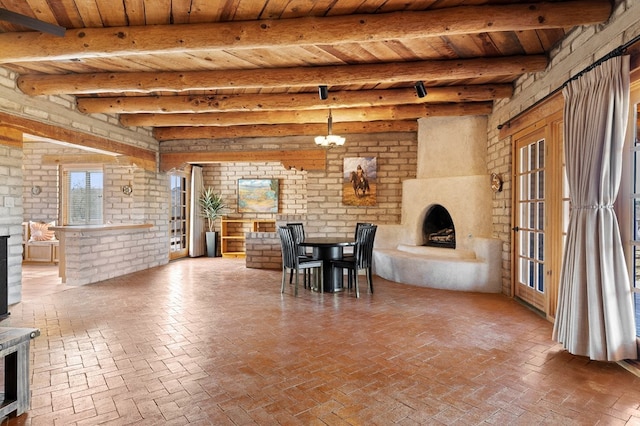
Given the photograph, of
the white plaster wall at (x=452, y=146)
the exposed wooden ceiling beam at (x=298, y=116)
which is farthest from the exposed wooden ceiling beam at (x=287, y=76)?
the white plaster wall at (x=452, y=146)

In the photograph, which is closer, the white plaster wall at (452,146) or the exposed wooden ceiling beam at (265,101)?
the exposed wooden ceiling beam at (265,101)

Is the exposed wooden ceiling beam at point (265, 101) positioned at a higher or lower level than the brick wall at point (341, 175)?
higher

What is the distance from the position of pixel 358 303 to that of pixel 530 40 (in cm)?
350

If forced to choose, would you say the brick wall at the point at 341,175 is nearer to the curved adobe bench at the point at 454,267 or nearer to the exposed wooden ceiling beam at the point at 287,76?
the curved adobe bench at the point at 454,267

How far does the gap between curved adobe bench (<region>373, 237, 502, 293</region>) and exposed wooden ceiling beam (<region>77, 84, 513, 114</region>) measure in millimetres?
2239

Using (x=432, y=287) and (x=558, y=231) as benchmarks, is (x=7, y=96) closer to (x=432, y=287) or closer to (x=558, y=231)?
(x=432, y=287)

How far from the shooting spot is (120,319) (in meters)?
4.16

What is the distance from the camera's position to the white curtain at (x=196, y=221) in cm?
984

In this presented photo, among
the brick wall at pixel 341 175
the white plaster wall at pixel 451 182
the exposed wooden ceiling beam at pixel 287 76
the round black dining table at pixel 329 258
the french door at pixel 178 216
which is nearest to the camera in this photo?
the exposed wooden ceiling beam at pixel 287 76

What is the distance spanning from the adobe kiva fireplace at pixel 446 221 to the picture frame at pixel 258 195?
392 centimetres

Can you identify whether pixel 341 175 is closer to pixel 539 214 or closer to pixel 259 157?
pixel 259 157

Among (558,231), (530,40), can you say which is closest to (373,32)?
(530,40)

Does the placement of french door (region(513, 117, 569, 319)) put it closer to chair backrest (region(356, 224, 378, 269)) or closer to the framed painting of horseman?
chair backrest (region(356, 224, 378, 269))

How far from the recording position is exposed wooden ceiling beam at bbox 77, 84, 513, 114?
5.53 m
